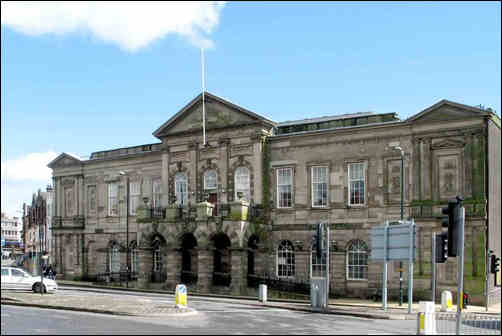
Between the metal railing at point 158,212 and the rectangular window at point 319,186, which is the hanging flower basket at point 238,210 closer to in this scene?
the rectangular window at point 319,186

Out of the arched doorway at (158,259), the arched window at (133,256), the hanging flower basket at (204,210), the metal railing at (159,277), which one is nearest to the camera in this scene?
the hanging flower basket at (204,210)

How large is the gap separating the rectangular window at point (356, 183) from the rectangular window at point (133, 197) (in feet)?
66.2

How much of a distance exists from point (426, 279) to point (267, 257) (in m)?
11.3

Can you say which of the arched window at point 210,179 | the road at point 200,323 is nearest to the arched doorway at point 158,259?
the arched window at point 210,179

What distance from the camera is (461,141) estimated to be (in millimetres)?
37438

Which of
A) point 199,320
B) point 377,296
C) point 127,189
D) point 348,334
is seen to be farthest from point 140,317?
point 127,189

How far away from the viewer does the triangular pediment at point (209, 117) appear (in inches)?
1777

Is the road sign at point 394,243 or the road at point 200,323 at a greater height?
the road sign at point 394,243

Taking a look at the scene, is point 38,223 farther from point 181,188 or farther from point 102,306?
point 102,306

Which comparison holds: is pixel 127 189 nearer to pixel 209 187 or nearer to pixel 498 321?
pixel 209 187

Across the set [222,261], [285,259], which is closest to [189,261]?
[222,261]

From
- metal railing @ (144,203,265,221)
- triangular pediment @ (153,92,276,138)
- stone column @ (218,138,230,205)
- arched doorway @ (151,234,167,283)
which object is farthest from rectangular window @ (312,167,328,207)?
arched doorway @ (151,234,167,283)

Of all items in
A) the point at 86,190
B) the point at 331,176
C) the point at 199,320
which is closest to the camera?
the point at 199,320

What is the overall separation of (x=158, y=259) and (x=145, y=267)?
3.53 m
